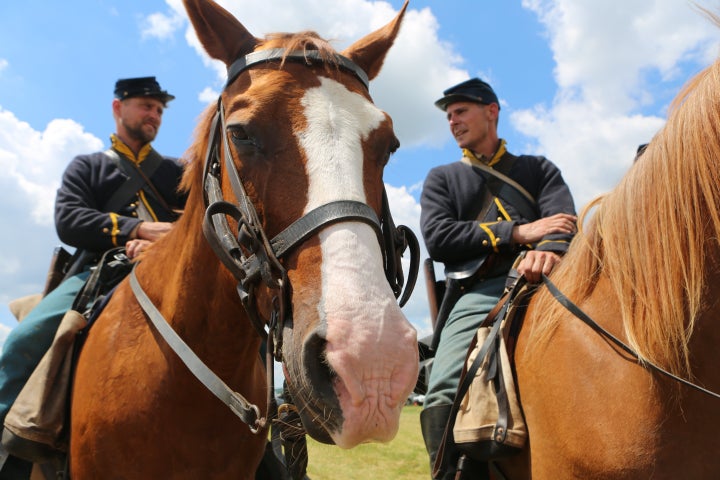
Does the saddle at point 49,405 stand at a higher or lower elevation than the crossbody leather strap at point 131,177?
lower

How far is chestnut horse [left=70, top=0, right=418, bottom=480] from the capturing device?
1.89m

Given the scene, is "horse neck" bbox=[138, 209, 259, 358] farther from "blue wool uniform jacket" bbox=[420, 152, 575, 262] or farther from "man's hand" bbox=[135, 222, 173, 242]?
"blue wool uniform jacket" bbox=[420, 152, 575, 262]

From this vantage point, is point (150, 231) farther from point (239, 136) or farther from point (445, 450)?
point (445, 450)

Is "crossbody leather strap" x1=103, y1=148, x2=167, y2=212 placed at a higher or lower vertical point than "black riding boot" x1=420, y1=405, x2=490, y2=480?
higher

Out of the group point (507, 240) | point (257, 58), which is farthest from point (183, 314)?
point (507, 240)

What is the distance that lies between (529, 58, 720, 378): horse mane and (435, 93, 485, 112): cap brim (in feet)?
7.09

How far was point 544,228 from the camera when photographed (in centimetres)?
438

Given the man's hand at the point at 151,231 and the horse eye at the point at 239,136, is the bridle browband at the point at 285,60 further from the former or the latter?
the man's hand at the point at 151,231

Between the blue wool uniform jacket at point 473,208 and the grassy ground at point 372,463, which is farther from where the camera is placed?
the grassy ground at point 372,463

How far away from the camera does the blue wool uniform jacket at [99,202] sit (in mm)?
4164

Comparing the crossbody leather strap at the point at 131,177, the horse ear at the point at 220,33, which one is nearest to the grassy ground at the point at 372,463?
the crossbody leather strap at the point at 131,177

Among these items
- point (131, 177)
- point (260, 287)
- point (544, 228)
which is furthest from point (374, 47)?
point (131, 177)

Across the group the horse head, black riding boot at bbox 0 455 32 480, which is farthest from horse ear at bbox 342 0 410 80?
black riding boot at bbox 0 455 32 480

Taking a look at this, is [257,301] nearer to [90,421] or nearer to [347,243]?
[347,243]
